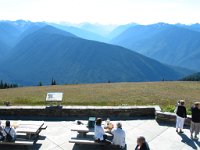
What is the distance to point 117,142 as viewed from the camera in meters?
14.4

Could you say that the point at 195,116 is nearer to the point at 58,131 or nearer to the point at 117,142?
the point at 117,142

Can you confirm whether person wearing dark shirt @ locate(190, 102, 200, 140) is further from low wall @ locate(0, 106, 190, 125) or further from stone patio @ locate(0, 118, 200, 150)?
low wall @ locate(0, 106, 190, 125)

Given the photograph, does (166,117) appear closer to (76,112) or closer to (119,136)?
(76,112)

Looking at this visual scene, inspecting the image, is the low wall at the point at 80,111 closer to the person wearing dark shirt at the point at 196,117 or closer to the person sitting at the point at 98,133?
the person wearing dark shirt at the point at 196,117

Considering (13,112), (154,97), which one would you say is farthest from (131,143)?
(154,97)

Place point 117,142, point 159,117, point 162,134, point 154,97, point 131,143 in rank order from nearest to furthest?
1. point 117,142
2. point 131,143
3. point 162,134
4. point 159,117
5. point 154,97

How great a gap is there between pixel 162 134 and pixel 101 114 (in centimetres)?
430

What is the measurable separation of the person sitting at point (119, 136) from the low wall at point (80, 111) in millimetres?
5445

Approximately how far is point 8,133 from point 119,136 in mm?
4677

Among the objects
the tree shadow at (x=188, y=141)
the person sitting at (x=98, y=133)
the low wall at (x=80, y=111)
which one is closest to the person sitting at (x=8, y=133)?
the person sitting at (x=98, y=133)

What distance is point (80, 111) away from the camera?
19922mm

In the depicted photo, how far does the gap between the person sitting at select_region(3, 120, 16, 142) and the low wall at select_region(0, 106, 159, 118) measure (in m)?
5.59

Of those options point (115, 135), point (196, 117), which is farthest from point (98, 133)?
point (196, 117)

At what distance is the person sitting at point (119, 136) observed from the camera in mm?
14209
